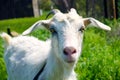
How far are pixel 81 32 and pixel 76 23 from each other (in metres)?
0.16

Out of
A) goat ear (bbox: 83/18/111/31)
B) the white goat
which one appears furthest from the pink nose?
goat ear (bbox: 83/18/111/31)

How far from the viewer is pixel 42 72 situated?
7793 mm

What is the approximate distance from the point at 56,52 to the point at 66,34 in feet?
1.61

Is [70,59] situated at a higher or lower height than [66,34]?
lower

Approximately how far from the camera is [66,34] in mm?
6926

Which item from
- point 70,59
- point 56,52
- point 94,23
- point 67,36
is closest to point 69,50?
point 70,59

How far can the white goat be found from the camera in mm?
6871

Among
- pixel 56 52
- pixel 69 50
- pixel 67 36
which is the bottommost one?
pixel 56 52

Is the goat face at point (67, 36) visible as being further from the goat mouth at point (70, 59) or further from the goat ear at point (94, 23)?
the goat ear at point (94, 23)

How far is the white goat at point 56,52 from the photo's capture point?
6871 mm

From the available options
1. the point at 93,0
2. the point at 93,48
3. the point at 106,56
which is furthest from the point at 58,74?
the point at 93,0

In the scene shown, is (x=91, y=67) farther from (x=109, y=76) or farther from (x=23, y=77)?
(x=23, y=77)

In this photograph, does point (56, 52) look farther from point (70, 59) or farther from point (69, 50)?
point (69, 50)

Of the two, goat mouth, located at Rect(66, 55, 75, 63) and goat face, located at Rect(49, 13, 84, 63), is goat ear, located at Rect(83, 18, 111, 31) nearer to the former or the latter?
goat face, located at Rect(49, 13, 84, 63)
